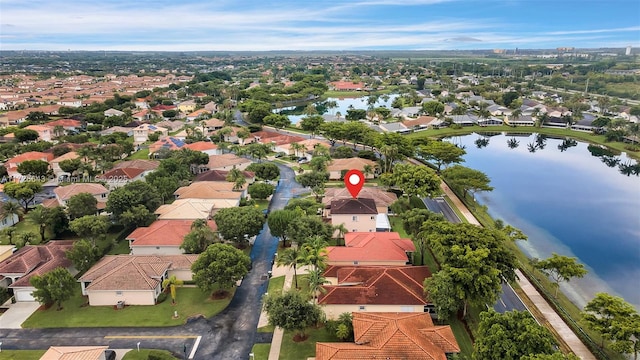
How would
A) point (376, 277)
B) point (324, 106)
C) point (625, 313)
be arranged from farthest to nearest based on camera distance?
point (324, 106), point (376, 277), point (625, 313)

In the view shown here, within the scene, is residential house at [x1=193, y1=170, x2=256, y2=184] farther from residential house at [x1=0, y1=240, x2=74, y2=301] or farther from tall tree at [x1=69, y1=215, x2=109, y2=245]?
residential house at [x1=0, y1=240, x2=74, y2=301]

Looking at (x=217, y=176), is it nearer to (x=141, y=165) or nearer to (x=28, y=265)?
(x=141, y=165)

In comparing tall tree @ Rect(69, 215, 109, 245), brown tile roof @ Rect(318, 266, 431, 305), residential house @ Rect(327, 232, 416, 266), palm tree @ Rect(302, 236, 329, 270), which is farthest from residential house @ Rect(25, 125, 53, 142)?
brown tile roof @ Rect(318, 266, 431, 305)

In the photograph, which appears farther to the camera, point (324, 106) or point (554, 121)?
point (324, 106)

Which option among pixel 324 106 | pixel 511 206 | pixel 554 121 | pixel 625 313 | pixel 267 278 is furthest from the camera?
pixel 324 106

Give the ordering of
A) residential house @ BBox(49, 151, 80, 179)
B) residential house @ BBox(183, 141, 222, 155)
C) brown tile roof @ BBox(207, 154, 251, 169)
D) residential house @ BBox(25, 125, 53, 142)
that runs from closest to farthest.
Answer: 1. residential house @ BBox(49, 151, 80, 179)
2. brown tile roof @ BBox(207, 154, 251, 169)
3. residential house @ BBox(183, 141, 222, 155)
4. residential house @ BBox(25, 125, 53, 142)

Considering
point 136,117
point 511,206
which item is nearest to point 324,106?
point 136,117

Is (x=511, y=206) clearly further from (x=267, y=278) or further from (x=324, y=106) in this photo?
(x=324, y=106)
